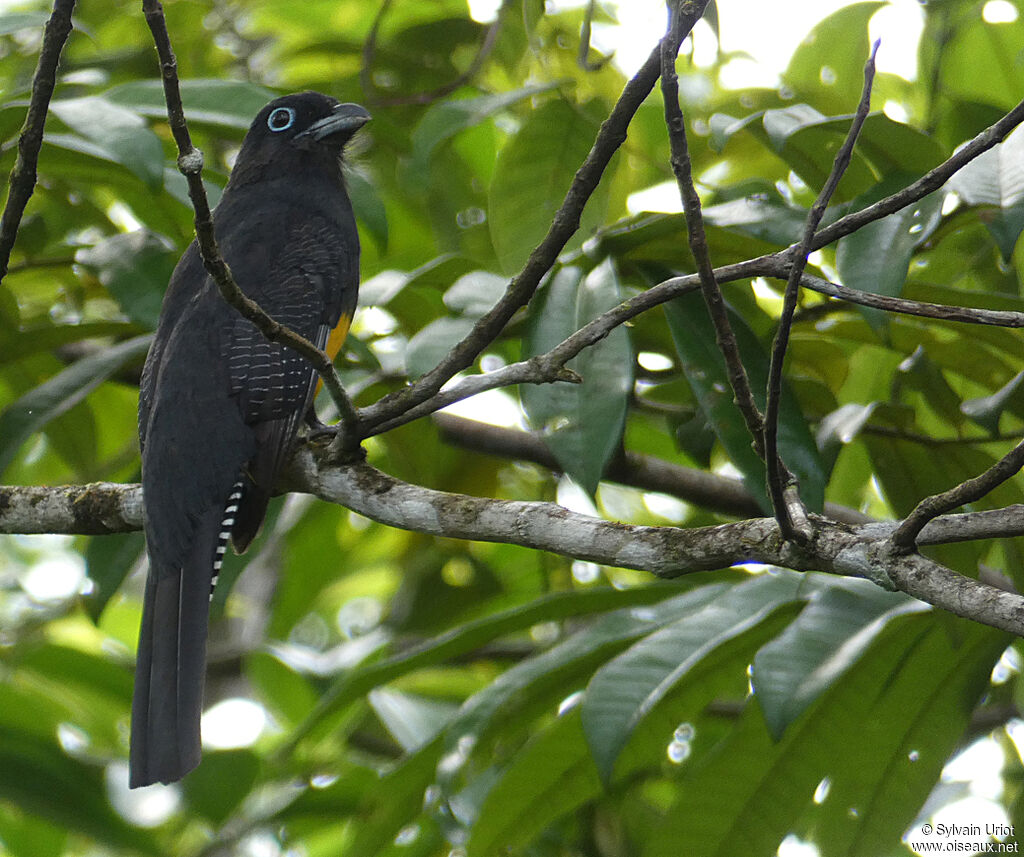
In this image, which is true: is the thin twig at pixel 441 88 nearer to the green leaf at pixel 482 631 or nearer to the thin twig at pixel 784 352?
the green leaf at pixel 482 631

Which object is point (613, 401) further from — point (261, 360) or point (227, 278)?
point (261, 360)

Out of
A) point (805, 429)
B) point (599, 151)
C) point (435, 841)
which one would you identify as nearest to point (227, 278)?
point (599, 151)

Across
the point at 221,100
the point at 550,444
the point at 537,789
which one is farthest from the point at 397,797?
the point at 221,100

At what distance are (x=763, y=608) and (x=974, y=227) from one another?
1384 mm

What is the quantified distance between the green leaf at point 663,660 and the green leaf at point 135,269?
5.83 feet

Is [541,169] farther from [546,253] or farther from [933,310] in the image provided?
[933,310]

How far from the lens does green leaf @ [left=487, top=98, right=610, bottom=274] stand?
3.48 m

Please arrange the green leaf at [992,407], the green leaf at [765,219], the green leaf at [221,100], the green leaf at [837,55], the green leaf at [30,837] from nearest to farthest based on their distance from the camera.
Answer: the green leaf at [992,407] → the green leaf at [765,219] → the green leaf at [221,100] → the green leaf at [837,55] → the green leaf at [30,837]

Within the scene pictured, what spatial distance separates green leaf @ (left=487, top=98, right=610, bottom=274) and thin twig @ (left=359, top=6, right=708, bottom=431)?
1088 millimetres

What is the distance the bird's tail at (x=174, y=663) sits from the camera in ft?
9.14

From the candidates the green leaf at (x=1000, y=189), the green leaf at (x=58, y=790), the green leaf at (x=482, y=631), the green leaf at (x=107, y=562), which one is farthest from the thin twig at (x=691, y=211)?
the green leaf at (x=58, y=790)

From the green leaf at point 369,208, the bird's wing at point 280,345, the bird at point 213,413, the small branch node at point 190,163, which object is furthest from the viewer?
the green leaf at point 369,208

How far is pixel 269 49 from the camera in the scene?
596 centimetres

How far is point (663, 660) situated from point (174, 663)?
1274 mm
